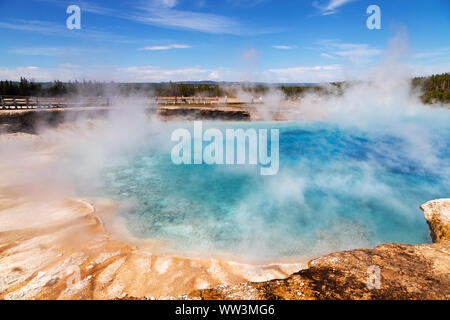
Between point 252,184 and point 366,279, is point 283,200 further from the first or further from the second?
point 366,279

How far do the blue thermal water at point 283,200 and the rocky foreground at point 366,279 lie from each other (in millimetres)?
1983

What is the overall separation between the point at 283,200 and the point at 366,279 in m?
5.17

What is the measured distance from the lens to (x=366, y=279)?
3277 mm

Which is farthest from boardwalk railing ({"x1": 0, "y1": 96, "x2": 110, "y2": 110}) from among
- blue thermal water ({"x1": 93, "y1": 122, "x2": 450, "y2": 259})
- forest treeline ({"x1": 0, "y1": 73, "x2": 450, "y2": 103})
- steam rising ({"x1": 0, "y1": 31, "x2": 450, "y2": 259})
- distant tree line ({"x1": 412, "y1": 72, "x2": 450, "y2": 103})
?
distant tree line ({"x1": 412, "y1": 72, "x2": 450, "y2": 103})

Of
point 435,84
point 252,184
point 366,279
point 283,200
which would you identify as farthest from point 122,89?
point 435,84

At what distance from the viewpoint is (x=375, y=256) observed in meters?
3.86

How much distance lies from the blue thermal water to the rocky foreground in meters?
1.98

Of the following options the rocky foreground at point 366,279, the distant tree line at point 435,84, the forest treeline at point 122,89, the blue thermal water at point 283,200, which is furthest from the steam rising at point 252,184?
the distant tree line at point 435,84

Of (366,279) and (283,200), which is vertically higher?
(366,279)

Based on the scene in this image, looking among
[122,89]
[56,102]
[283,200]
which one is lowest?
[283,200]

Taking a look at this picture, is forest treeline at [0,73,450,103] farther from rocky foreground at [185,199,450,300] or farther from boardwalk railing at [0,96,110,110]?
rocky foreground at [185,199,450,300]

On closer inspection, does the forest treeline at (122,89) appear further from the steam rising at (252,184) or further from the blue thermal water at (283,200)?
the blue thermal water at (283,200)

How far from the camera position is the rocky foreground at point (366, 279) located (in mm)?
2988
